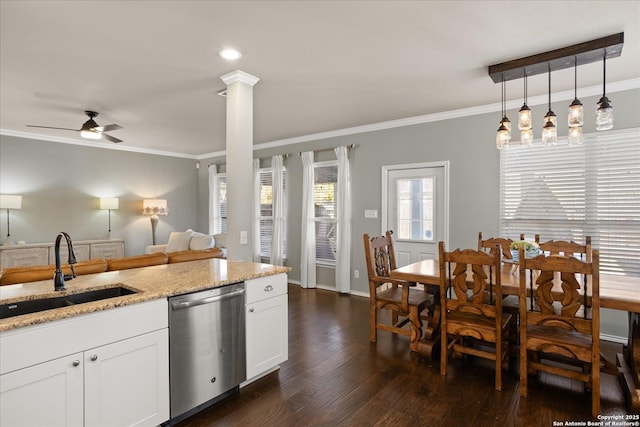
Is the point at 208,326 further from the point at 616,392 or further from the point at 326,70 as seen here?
the point at 616,392

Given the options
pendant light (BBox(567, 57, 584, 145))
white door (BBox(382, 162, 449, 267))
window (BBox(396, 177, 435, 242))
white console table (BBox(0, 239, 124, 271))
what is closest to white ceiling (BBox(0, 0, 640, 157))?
pendant light (BBox(567, 57, 584, 145))

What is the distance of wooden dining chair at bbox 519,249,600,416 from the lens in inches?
87.2

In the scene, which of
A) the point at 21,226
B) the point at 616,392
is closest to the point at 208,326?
the point at 616,392

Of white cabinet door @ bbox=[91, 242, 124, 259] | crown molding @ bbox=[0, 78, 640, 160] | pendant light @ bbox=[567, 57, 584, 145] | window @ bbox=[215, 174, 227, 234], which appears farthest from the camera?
window @ bbox=[215, 174, 227, 234]

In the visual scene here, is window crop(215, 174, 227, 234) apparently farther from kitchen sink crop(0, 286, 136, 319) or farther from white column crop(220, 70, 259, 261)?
kitchen sink crop(0, 286, 136, 319)

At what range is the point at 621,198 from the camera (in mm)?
3637

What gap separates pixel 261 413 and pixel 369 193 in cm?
375

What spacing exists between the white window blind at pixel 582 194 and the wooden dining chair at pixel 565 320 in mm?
1683

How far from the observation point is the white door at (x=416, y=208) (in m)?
4.81

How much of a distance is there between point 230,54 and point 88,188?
17.1 ft

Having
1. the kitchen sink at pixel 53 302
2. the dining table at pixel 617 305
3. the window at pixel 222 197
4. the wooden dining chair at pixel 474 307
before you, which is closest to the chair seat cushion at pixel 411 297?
the dining table at pixel 617 305

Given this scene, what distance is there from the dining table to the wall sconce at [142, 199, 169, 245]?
5639 mm

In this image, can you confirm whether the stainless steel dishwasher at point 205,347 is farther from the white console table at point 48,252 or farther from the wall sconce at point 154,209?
the wall sconce at point 154,209

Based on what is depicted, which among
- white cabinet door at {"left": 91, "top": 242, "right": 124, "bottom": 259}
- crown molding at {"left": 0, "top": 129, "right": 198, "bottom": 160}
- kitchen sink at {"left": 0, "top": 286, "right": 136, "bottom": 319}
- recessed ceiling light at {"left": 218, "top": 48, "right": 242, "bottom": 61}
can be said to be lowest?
white cabinet door at {"left": 91, "top": 242, "right": 124, "bottom": 259}
